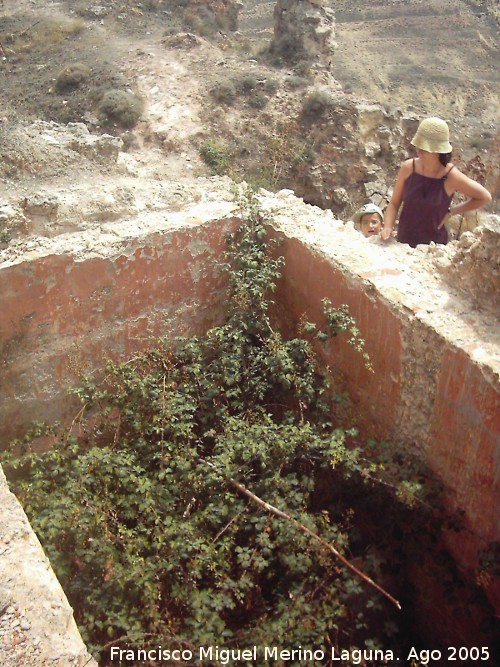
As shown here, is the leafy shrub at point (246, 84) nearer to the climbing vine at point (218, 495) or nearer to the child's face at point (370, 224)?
the child's face at point (370, 224)

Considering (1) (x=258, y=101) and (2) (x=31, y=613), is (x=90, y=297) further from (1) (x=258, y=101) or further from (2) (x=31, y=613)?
(1) (x=258, y=101)

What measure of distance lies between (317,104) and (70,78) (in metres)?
4.31

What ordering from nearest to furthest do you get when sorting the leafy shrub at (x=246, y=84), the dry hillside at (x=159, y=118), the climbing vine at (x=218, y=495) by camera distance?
the climbing vine at (x=218, y=495) → the dry hillside at (x=159, y=118) → the leafy shrub at (x=246, y=84)

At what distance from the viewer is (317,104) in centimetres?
1027

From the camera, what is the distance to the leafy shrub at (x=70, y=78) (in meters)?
9.86

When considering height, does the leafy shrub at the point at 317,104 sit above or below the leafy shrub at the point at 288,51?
below

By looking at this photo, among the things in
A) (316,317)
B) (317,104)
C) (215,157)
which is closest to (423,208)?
(316,317)

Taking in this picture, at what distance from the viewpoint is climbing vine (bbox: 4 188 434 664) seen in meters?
2.93

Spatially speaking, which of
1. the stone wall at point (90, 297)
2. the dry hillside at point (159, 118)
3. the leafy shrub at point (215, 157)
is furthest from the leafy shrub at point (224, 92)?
the stone wall at point (90, 297)

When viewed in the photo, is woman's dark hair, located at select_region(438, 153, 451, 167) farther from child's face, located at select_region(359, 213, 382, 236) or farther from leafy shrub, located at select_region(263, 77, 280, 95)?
leafy shrub, located at select_region(263, 77, 280, 95)

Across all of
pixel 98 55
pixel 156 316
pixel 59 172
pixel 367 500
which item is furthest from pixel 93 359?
pixel 98 55

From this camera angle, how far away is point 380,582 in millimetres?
3348

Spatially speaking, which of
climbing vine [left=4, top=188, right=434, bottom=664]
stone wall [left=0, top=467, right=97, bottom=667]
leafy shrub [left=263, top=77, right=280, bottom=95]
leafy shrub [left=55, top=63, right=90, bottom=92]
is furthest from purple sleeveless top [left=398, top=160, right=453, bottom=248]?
leafy shrub [left=55, top=63, right=90, bottom=92]

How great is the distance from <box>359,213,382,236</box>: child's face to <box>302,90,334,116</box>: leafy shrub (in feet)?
19.5
